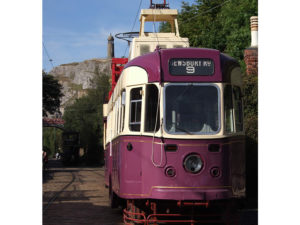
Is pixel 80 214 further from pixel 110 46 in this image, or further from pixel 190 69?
pixel 110 46

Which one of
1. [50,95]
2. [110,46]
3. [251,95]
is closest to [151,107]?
[251,95]

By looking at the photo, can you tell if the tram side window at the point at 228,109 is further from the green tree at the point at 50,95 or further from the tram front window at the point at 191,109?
the green tree at the point at 50,95

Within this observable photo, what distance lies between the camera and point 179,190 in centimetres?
896

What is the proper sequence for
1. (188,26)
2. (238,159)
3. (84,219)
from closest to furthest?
(238,159), (84,219), (188,26)

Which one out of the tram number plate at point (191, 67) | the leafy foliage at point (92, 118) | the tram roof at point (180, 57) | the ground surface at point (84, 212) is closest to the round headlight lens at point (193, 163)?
Answer: the tram roof at point (180, 57)

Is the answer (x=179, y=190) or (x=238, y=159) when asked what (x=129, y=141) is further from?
(x=238, y=159)

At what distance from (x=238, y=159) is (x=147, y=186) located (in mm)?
1745

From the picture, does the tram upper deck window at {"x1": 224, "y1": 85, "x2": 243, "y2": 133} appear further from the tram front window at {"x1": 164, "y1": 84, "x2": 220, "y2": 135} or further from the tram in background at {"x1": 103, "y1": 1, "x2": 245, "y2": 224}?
the tram front window at {"x1": 164, "y1": 84, "x2": 220, "y2": 135}

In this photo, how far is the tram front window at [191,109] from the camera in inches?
360

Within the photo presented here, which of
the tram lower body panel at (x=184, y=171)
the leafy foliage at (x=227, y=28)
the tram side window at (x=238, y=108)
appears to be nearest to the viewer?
the tram lower body panel at (x=184, y=171)

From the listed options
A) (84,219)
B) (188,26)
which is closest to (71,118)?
(188,26)

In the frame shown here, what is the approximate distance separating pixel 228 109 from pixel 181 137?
1077 millimetres

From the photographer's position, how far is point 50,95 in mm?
45469

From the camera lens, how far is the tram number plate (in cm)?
934
